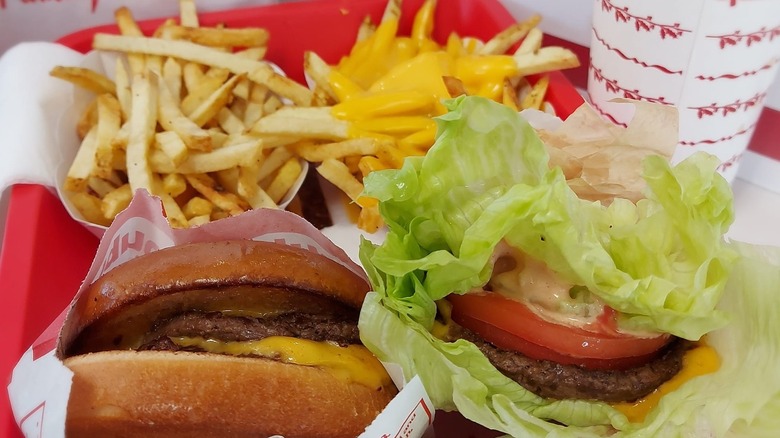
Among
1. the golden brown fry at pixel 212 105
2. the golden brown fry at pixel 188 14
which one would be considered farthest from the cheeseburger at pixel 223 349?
the golden brown fry at pixel 188 14

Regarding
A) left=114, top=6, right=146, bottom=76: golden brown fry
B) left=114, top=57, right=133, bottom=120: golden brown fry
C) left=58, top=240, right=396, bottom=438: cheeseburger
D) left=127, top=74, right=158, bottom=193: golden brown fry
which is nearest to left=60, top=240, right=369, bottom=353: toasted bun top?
left=58, top=240, right=396, bottom=438: cheeseburger

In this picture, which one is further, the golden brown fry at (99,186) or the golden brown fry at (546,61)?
the golden brown fry at (546,61)

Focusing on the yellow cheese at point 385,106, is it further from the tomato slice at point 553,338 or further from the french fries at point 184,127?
the tomato slice at point 553,338

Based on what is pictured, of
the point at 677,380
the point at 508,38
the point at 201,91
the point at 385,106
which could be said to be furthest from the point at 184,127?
the point at 677,380

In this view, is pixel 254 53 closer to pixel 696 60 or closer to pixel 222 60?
pixel 222 60

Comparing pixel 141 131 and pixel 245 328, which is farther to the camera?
pixel 141 131

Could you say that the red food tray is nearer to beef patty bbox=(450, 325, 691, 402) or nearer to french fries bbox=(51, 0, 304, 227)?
french fries bbox=(51, 0, 304, 227)
